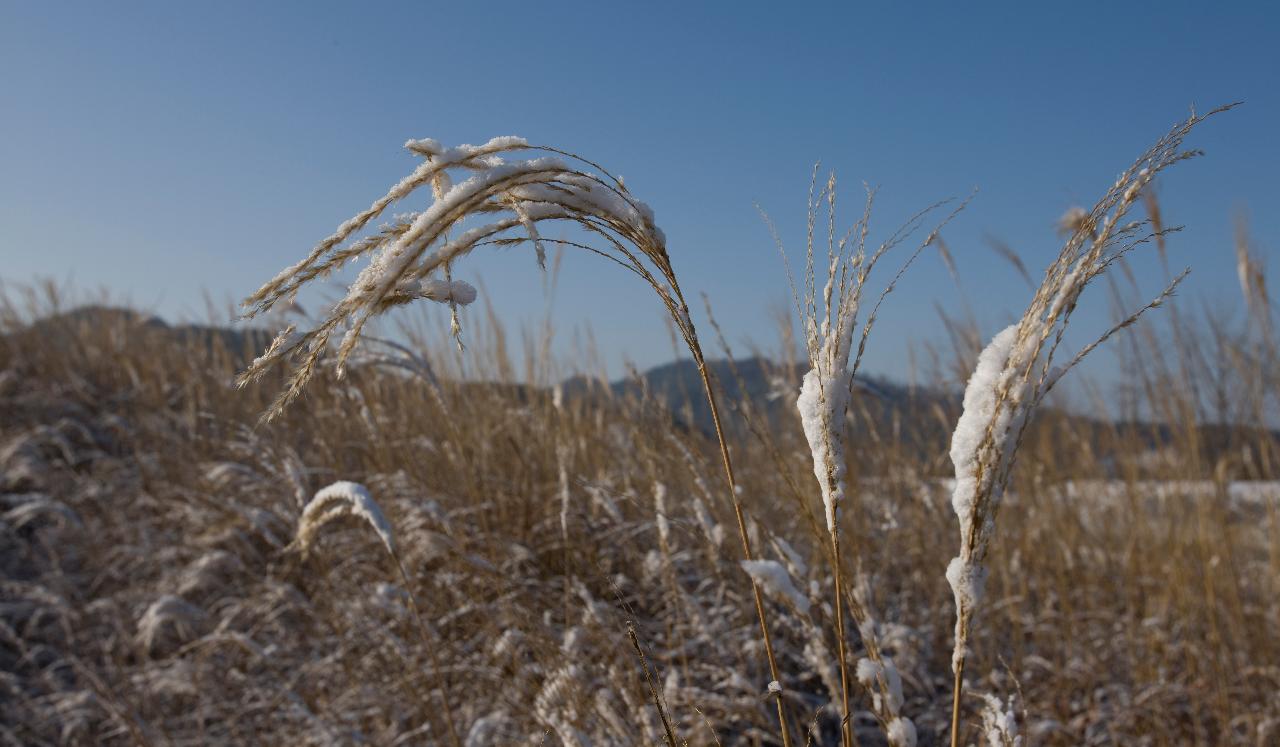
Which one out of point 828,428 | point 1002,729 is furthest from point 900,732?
point 828,428

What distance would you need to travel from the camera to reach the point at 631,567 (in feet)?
9.43

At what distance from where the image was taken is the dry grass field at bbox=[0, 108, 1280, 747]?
1.17 meters

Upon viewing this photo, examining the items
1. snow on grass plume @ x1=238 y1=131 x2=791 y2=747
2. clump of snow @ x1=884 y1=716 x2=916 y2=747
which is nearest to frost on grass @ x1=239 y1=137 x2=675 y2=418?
snow on grass plume @ x1=238 y1=131 x2=791 y2=747

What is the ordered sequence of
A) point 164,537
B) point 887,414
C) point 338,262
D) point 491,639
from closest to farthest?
point 338,262 → point 491,639 → point 164,537 → point 887,414

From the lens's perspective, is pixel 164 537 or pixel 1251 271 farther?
pixel 164 537

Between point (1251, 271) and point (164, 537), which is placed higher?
point (1251, 271)

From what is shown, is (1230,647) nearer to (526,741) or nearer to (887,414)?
(887,414)

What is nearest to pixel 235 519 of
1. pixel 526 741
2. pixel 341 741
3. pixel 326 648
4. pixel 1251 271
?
pixel 326 648

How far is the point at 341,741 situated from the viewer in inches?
80.6

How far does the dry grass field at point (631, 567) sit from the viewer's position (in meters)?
1.17

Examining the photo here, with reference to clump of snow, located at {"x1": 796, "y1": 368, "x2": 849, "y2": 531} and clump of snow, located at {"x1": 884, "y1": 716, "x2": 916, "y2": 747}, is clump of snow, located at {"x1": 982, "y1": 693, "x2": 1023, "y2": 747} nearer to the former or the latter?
clump of snow, located at {"x1": 884, "y1": 716, "x2": 916, "y2": 747}

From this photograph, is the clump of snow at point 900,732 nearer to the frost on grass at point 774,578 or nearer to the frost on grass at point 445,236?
the frost on grass at point 774,578

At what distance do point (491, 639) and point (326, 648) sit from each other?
2.89ft

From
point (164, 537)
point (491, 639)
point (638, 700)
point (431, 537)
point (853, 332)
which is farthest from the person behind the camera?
point (164, 537)
